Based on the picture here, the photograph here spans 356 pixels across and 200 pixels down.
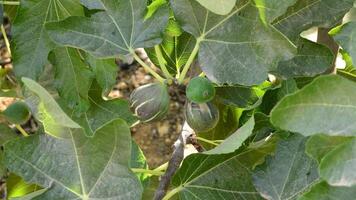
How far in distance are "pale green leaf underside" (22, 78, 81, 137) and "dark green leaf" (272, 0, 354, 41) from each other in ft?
1.11

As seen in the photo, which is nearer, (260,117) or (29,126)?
(260,117)

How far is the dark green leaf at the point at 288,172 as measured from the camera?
1.02 meters

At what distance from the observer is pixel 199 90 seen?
1.05 m

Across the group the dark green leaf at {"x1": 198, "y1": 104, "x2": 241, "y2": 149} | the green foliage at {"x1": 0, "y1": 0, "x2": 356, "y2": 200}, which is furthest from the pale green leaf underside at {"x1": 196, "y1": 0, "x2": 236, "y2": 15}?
the dark green leaf at {"x1": 198, "y1": 104, "x2": 241, "y2": 149}

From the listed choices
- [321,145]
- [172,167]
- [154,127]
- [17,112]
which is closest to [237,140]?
[321,145]

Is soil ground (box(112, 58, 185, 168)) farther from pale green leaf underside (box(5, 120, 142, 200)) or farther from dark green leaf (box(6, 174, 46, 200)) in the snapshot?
pale green leaf underside (box(5, 120, 142, 200))

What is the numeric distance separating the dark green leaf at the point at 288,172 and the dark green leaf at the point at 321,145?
4.7 inches

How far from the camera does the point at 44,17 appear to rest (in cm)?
119

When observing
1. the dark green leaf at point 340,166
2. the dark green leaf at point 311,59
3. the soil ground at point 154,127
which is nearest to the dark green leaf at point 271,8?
the dark green leaf at point 311,59

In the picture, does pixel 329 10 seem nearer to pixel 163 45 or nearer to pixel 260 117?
pixel 260 117

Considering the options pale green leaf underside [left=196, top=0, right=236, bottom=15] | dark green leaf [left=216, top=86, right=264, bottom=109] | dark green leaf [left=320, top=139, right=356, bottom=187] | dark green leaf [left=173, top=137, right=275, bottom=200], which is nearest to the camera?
dark green leaf [left=320, top=139, right=356, bottom=187]

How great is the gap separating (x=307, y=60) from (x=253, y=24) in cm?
13

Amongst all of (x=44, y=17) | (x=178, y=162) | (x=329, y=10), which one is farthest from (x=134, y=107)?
(x=329, y=10)

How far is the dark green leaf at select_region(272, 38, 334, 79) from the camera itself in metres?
1.10
